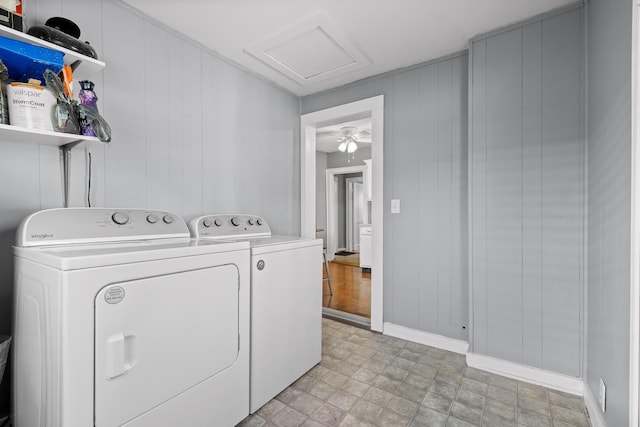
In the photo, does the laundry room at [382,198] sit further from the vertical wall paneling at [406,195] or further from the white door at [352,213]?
the white door at [352,213]

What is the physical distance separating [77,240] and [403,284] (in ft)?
7.10

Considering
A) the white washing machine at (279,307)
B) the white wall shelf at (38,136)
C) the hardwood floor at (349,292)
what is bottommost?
the hardwood floor at (349,292)

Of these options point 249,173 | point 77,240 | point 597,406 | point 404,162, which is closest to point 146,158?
point 77,240

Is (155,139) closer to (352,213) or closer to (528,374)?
(528,374)

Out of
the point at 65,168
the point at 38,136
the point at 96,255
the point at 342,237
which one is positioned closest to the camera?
the point at 96,255

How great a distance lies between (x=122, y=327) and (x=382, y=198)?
6.58 feet

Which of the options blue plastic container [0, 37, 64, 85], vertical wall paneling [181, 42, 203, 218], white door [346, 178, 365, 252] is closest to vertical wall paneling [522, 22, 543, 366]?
vertical wall paneling [181, 42, 203, 218]

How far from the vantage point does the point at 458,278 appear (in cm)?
211

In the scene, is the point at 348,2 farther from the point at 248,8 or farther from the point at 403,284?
the point at 403,284

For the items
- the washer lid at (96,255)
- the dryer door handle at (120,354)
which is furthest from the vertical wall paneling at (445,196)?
the dryer door handle at (120,354)

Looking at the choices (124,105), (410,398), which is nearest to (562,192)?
(410,398)

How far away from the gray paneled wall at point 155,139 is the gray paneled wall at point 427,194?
1.10 meters

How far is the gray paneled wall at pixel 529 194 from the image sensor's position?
1.63m

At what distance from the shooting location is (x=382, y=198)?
8.02ft
